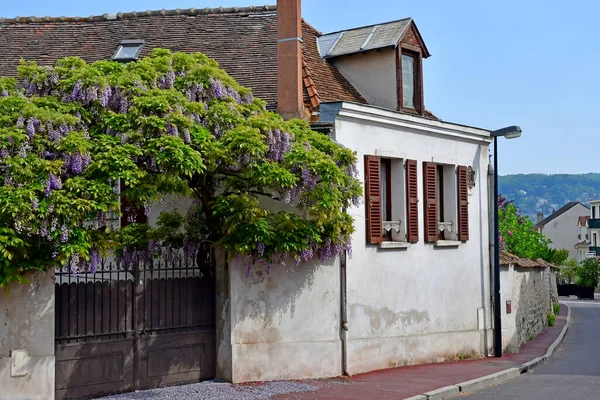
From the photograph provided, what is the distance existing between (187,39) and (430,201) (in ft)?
22.8

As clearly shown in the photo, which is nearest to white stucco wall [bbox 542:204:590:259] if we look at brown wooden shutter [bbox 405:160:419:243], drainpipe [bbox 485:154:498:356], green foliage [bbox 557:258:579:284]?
green foliage [bbox 557:258:579:284]

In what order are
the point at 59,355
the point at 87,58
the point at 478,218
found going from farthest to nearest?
the point at 478,218 < the point at 87,58 < the point at 59,355

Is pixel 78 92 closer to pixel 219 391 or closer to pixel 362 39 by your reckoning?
pixel 219 391

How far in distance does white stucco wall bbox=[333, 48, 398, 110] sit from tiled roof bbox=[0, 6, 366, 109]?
26cm

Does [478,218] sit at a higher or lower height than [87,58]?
lower

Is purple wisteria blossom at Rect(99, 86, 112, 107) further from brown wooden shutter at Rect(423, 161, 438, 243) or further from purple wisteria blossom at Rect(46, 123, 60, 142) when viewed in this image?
brown wooden shutter at Rect(423, 161, 438, 243)

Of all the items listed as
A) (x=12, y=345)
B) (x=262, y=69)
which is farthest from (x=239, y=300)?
(x=262, y=69)

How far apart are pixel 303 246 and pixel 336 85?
6059 mm

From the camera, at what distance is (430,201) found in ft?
63.1

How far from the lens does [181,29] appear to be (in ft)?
67.5

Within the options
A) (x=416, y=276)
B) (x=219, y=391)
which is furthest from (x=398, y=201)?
(x=219, y=391)

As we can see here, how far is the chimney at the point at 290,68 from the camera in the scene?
16.1 m

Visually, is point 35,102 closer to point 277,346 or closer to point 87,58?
point 277,346

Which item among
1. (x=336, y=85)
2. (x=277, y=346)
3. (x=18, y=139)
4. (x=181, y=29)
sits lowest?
(x=277, y=346)
